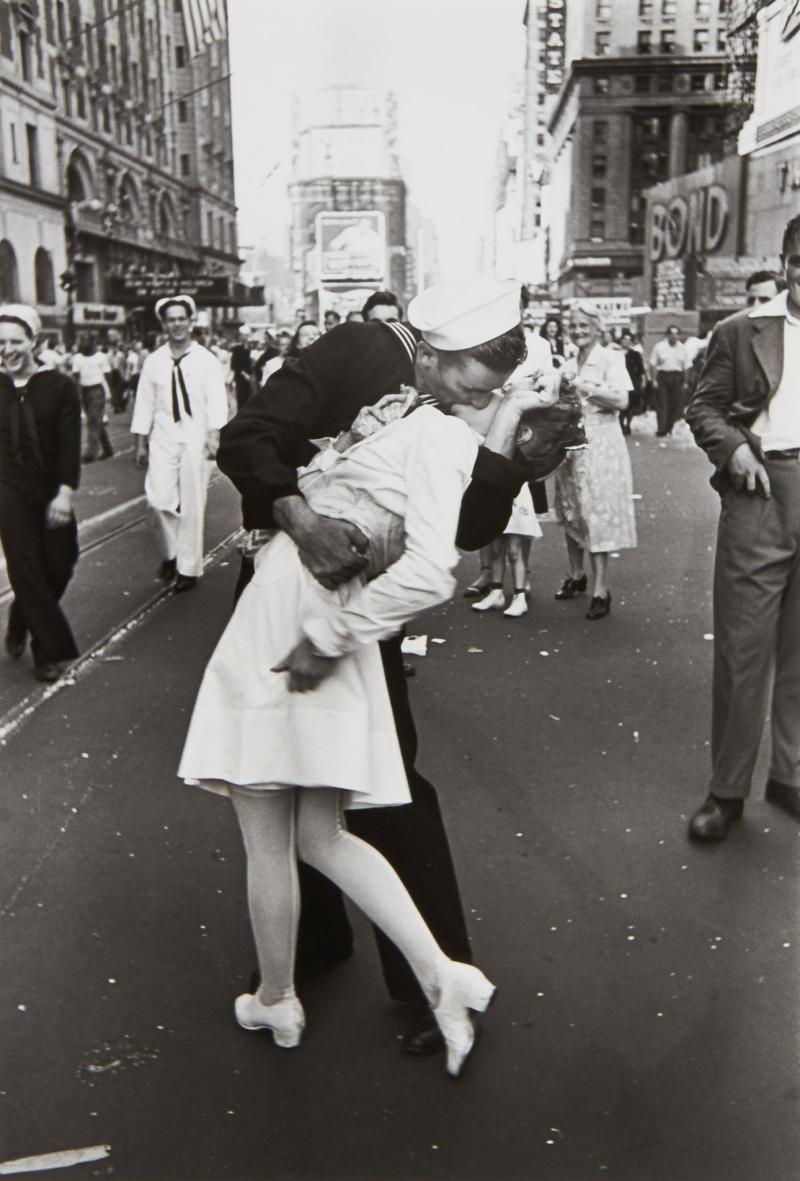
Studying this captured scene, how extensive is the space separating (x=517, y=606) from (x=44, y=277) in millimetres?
38411

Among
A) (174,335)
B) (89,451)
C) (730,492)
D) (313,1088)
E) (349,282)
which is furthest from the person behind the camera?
(349,282)

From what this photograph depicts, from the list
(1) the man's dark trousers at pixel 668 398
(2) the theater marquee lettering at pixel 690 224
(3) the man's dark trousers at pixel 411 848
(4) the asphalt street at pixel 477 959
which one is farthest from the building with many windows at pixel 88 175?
(2) the theater marquee lettering at pixel 690 224

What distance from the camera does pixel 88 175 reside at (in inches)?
1780

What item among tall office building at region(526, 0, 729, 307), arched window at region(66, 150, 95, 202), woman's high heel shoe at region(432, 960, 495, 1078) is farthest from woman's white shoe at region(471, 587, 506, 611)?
tall office building at region(526, 0, 729, 307)

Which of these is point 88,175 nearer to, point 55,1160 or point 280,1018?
point 280,1018

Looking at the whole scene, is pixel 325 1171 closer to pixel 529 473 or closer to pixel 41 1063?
pixel 41 1063

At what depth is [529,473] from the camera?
2.49m

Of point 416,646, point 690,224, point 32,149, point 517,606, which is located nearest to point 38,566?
point 416,646

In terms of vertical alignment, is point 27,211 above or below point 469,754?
above

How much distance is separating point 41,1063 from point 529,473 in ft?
5.78

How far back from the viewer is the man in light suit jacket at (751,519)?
3.91 m

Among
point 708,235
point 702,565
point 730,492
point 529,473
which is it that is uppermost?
point 708,235

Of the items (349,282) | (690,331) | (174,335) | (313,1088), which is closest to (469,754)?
(313,1088)

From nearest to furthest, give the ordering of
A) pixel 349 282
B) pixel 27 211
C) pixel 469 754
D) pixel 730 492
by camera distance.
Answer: pixel 730 492 → pixel 469 754 → pixel 27 211 → pixel 349 282
